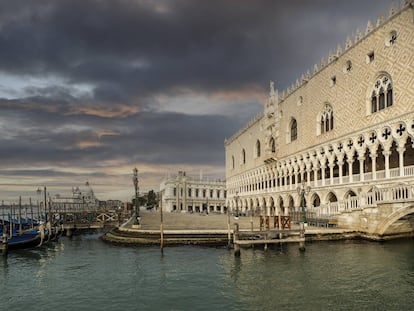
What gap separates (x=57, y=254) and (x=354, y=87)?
22.6 meters

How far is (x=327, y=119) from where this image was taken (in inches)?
1222

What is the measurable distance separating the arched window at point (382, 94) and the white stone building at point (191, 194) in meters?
51.1

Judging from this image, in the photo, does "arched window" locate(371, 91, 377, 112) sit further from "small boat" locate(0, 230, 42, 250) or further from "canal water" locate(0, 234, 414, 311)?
"small boat" locate(0, 230, 42, 250)

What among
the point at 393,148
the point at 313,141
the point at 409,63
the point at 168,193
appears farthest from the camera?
the point at 168,193

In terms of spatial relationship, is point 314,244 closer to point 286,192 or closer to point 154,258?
point 154,258

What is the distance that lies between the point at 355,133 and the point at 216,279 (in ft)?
58.0

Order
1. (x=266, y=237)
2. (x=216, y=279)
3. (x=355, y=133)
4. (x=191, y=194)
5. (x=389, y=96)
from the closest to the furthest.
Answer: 1. (x=216, y=279)
2. (x=266, y=237)
3. (x=389, y=96)
4. (x=355, y=133)
5. (x=191, y=194)

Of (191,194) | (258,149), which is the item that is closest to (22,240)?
(258,149)

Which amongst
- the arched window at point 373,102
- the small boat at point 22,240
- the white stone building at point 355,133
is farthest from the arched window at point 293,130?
the small boat at point 22,240

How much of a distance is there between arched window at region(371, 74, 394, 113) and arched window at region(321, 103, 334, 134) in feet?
17.4

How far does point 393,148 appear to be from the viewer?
25.2 metres

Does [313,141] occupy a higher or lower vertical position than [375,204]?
higher

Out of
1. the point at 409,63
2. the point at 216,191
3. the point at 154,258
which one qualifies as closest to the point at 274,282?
the point at 154,258

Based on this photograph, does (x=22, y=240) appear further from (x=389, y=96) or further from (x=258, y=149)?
(x=258, y=149)
